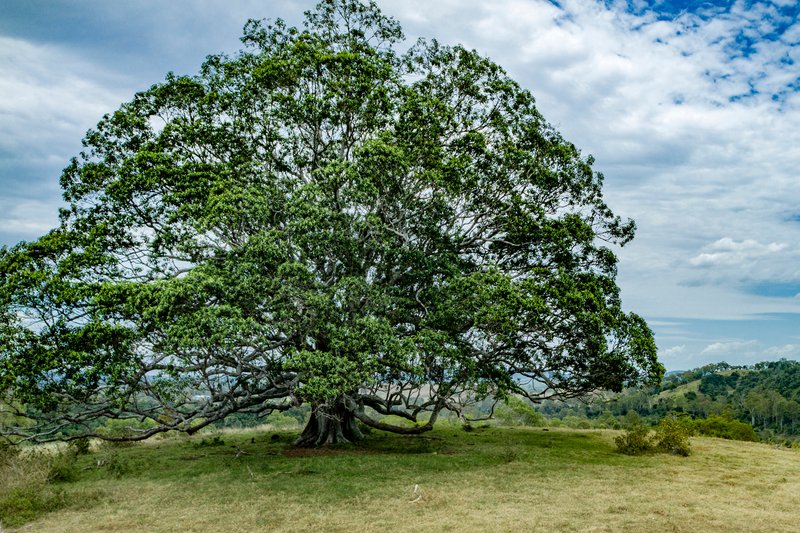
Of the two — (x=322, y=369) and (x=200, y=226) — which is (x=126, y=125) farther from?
(x=322, y=369)

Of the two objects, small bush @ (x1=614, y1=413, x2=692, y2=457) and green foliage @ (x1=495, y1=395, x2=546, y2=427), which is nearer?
small bush @ (x1=614, y1=413, x2=692, y2=457)

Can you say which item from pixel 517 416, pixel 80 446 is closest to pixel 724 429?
pixel 517 416

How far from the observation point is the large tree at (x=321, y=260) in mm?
13844

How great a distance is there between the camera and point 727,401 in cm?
7019

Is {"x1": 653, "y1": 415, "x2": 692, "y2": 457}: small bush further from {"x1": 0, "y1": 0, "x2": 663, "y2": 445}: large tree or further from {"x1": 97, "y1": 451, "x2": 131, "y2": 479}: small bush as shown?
{"x1": 97, "y1": 451, "x2": 131, "y2": 479}: small bush

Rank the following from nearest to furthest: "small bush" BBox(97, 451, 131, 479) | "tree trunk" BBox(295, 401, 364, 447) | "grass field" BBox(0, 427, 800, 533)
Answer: "grass field" BBox(0, 427, 800, 533) < "small bush" BBox(97, 451, 131, 479) < "tree trunk" BBox(295, 401, 364, 447)

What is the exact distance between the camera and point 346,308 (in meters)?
15.2

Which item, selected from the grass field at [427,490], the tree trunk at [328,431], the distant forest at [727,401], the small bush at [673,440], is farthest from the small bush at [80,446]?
the distant forest at [727,401]

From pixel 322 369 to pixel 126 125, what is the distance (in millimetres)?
10486

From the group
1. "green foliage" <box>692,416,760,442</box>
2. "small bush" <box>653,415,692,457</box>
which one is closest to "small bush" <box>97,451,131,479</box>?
"small bush" <box>653,415,692,457</box>

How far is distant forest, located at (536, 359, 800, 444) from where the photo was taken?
60.4 metres

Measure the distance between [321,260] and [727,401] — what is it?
73.6 metres

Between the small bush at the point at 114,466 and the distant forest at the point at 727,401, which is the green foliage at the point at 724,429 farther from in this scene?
the small bush at the point at 114,466

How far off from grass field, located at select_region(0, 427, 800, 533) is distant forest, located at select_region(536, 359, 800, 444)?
683 inches
